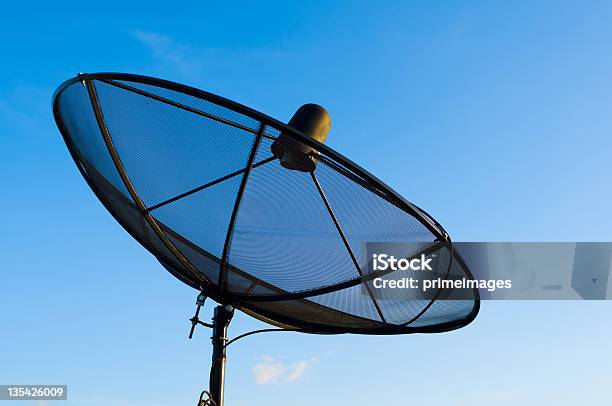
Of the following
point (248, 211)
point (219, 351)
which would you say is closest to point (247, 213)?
point (248, 211)

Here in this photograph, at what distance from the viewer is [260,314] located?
640 centimetres

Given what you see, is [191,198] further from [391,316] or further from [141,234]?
[391,316]

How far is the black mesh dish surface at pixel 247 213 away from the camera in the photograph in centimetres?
531

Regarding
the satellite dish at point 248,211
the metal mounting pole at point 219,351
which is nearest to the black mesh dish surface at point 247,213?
the satellite dish at point 248,211

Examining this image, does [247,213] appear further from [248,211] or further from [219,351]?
[219,351]

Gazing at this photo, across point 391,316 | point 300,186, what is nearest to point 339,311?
point 391,316

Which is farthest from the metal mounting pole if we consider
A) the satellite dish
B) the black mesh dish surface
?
the black mesh dish surface

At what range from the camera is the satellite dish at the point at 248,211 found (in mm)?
5266

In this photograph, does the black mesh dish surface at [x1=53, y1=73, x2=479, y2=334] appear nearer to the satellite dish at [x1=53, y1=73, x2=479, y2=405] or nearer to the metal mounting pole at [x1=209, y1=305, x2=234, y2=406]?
the satellite dish at [x1=53, y1=73, x2=479, y2=405]

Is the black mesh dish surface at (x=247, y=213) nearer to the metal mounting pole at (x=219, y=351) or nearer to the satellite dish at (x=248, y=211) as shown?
the satellite dish at (x=248, y=211)

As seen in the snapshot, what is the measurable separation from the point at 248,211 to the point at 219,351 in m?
1.25

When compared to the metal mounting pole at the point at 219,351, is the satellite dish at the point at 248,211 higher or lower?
higher

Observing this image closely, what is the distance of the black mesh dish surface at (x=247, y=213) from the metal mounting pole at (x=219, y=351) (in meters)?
0.25

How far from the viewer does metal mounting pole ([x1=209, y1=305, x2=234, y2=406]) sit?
17.6 ft
